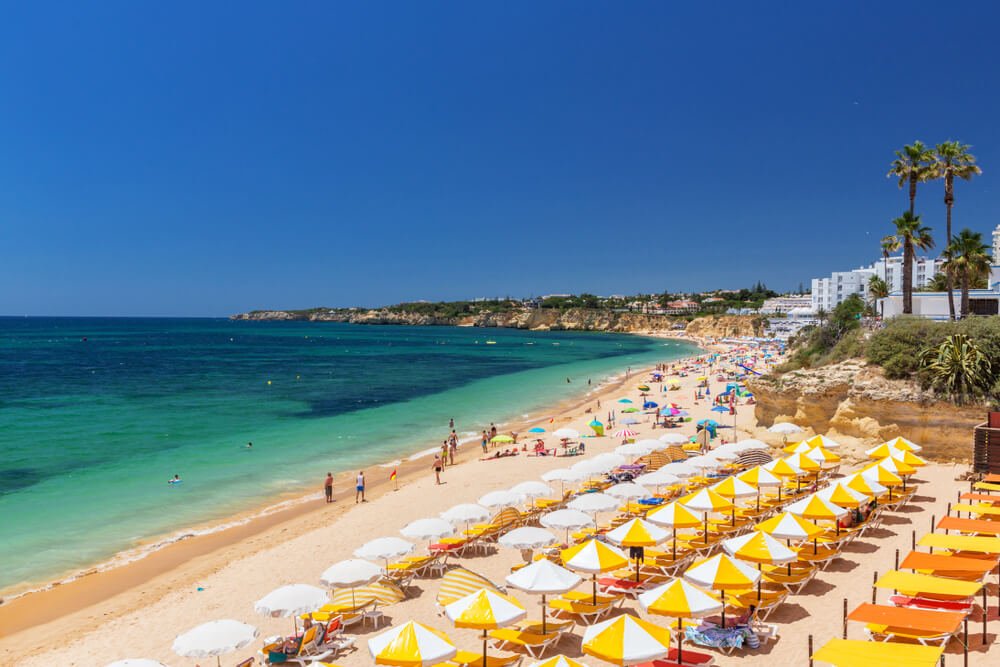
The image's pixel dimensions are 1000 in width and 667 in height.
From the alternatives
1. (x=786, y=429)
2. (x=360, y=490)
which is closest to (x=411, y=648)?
(x=360, y=490)

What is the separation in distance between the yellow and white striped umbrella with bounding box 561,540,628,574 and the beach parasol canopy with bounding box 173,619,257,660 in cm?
500

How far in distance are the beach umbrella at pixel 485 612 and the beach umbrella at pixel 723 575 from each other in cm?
285

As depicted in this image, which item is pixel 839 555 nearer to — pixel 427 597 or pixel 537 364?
pixel 427 597

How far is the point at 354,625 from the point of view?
10.9 meters

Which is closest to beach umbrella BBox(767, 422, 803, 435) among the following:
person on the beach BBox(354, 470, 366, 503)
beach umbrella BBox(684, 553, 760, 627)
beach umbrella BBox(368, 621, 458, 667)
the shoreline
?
the shoreline

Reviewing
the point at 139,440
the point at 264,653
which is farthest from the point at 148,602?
the point at 139,440

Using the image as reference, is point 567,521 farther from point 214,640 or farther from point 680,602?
point 214,640

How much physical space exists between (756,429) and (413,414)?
1998 cm

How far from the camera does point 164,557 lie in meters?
15.3

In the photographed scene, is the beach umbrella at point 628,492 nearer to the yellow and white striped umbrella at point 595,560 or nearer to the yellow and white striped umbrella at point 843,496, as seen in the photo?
the yellow and white striped umbrella at point 843,496

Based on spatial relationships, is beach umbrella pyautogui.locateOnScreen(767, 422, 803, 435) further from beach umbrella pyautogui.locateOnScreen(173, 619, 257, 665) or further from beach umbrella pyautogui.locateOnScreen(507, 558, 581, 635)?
beach umbrella pyautogui.locateOnScreen(173, 619, 257, 665)

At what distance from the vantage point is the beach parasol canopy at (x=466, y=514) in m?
14.0

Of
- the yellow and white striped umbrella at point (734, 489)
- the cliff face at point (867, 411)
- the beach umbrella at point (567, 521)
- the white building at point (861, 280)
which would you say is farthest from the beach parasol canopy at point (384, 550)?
the white building at point (861, 280)

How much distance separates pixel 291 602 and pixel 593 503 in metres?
6.97
